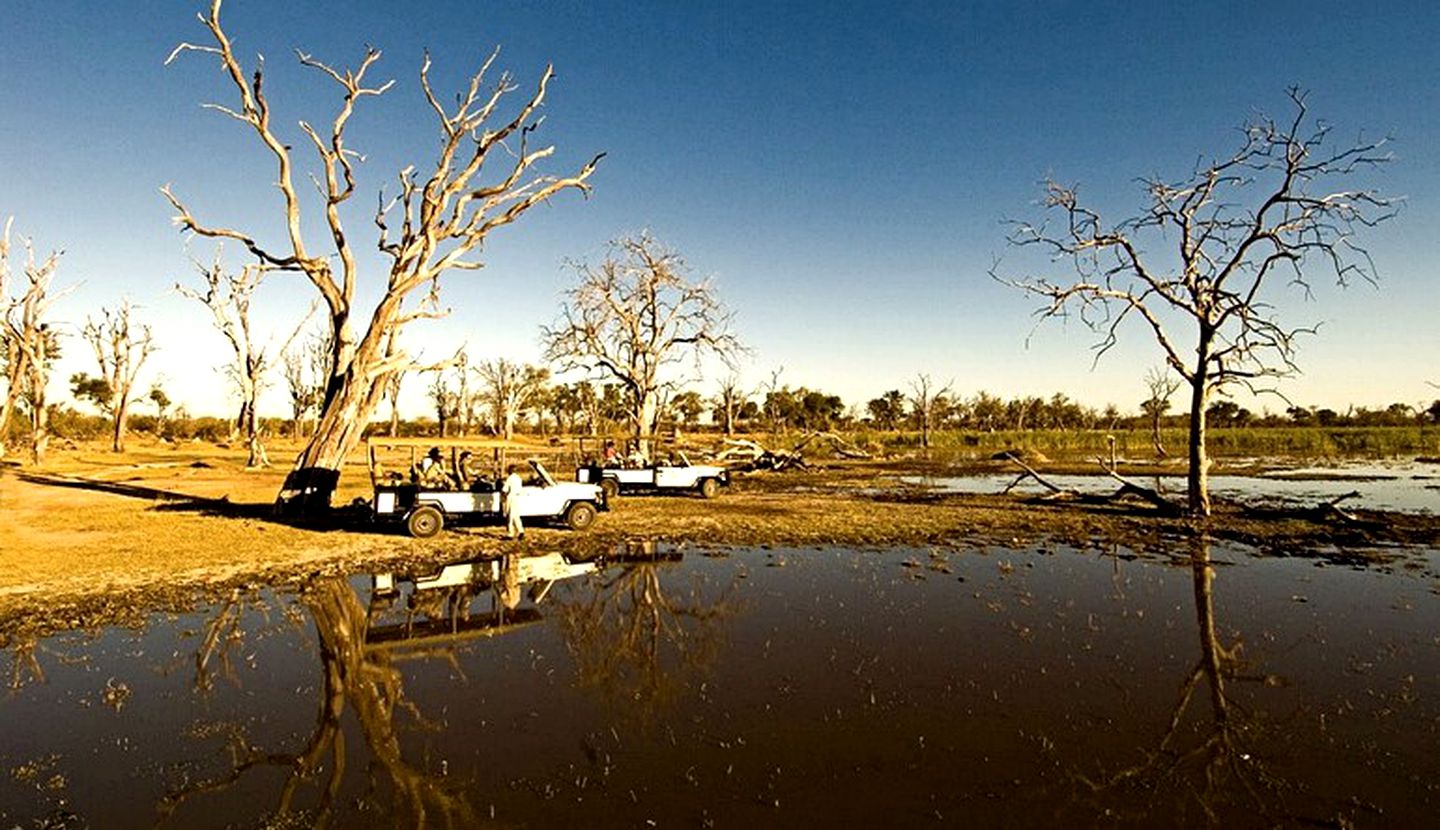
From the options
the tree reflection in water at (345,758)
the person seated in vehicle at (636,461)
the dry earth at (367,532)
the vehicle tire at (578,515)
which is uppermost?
the person seated in vehicle at (636,461)

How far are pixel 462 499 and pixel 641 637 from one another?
9.12 meters

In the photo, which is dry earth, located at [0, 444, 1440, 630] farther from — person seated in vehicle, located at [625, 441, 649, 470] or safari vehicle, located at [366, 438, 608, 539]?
person seated in vehicle, located at [625, 441, 649, 470]

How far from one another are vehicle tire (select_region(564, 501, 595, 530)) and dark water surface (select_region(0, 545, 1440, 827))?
6502 millimetres

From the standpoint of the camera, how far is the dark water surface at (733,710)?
5.36 meters

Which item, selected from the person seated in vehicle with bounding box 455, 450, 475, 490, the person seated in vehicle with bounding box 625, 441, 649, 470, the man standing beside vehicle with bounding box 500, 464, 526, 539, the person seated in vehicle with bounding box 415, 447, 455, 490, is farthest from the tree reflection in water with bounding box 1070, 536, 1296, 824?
the person seated in vehicle with bounding box 625, 441, 649, 470

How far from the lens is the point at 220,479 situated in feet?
97.3

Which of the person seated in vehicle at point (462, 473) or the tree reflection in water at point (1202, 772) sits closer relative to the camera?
the tree reflection in water at point (1202, 772)

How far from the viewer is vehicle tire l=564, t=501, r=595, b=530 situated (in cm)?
1833

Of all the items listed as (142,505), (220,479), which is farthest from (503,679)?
(220,479)

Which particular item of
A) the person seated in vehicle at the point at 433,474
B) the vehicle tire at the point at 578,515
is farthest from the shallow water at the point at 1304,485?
the person seated in vehicle at the point at 433,474

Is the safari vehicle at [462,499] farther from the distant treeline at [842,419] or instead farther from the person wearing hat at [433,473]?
the distant treeline at [842,419]

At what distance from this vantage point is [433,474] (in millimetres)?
17766

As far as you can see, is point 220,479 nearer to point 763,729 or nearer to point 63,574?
point 63,574

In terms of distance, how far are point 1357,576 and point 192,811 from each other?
17.9 meters
